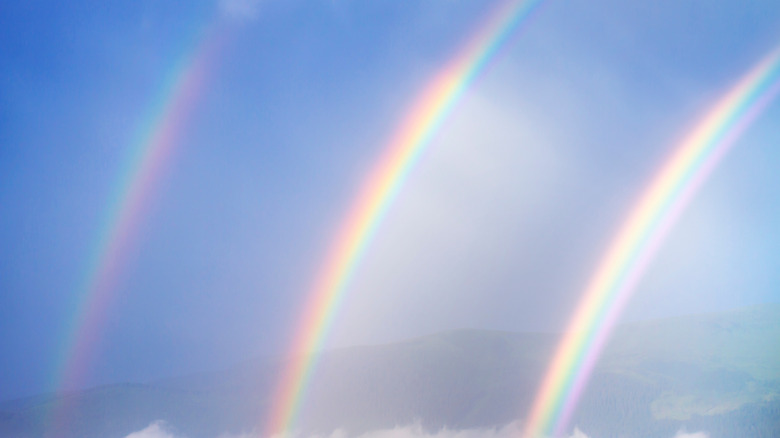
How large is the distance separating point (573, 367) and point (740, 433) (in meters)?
75.0

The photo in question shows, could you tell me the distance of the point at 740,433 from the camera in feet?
651

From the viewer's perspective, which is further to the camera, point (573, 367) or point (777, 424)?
point (777, 424)

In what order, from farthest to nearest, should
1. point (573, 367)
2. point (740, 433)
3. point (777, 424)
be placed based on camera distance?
point (740, 433) < point (777, 424) < point (573, 367)

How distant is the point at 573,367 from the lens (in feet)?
557

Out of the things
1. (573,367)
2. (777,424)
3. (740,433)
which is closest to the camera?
(573,367)

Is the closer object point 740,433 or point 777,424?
point 777,424

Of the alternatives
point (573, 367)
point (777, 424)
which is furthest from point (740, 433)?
point (573, 367)

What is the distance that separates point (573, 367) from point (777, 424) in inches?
2808

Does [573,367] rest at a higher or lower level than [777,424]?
higher

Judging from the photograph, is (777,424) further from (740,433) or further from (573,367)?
(573,367)

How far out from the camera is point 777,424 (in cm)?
18488

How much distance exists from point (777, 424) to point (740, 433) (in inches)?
627
